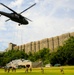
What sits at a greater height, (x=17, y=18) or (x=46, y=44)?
(x=46, y=44)

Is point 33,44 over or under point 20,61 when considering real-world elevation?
over

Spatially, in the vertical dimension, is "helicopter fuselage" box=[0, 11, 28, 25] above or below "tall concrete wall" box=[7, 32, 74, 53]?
below

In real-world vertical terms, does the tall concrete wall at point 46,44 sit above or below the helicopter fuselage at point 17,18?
above

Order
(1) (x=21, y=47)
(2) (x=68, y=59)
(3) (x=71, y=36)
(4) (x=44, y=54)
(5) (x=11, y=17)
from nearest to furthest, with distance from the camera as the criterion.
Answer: (5) (x=11, y=17), (2) (x=68, y=59), (3) (x=71, y=36), (4) (x=44, y=54), (1) (x=21, y=47)

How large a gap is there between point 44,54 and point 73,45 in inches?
1063

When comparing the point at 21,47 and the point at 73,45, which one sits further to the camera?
the point at 21,47

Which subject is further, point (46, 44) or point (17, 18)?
point (46, 44)

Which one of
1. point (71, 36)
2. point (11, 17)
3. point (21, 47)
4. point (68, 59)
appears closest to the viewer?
point (11, 17)

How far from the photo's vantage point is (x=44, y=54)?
142m

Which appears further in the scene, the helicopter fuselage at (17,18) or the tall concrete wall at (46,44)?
the tall concrete wall at (46,44)

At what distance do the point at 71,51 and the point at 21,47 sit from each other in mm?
68987

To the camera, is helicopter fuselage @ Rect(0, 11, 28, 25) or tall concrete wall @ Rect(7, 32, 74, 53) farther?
tall concrete wall @ Rect(7, 32, 74, 53)

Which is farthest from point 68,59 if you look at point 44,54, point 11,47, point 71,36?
point 11,47

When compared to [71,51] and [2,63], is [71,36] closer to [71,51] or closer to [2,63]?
[71,51]
